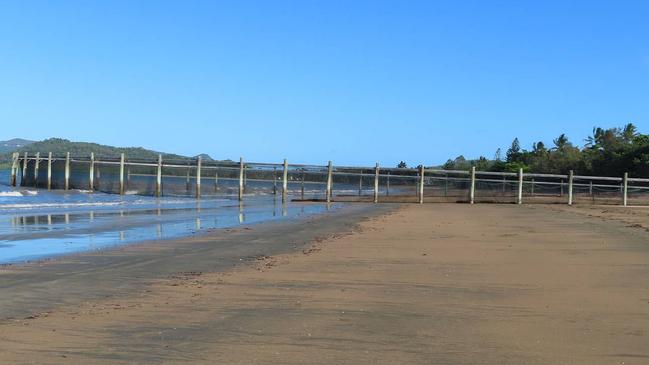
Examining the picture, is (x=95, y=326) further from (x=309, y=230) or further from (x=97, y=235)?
(x=309, y=230)

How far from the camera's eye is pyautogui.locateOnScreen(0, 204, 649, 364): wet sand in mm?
4734

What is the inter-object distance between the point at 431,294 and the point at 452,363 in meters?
2.79

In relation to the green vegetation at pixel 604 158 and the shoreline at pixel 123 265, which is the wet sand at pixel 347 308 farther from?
the green vegetation at pixel 604 158

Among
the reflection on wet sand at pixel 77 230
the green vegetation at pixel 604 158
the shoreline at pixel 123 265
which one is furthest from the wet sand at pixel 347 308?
the green vegetation at pixel 604 158

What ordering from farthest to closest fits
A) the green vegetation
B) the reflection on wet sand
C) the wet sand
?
the green vegetation
the reflection on wet sand
the wet sand

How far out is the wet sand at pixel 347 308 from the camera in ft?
15.5

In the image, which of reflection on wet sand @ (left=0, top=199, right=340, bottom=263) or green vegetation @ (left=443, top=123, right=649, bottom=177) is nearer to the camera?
reflection on wet sand @ (left=0, top=199, right=340, bottom=263)

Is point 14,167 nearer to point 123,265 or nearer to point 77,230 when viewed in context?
point 77,230

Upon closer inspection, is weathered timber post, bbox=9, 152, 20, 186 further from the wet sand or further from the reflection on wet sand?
the wet sand

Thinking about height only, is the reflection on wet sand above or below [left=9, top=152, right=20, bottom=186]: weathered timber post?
below

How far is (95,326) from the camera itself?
18.3 feet

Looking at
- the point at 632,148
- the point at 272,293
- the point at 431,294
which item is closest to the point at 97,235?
the point at 272,293

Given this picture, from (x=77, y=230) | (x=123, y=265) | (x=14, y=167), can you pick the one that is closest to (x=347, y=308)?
(x=123, y=265)

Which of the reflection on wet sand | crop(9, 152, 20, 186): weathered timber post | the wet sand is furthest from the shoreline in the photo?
crop(9, 152, 20, 186): weathered timber post
